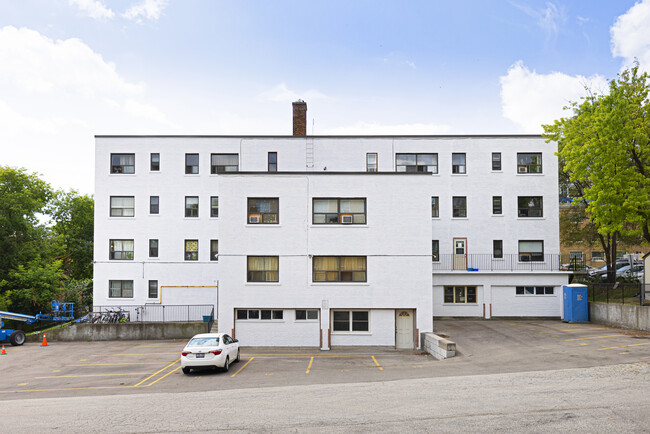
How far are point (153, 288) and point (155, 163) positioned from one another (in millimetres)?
9385

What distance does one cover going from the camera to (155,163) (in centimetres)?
3675

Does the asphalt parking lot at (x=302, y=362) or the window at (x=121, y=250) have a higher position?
the window at (x=121, y=250)

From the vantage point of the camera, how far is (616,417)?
1116cm

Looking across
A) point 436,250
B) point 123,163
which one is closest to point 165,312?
point 123,163

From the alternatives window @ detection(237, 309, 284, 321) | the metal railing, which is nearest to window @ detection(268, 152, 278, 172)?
the metal railing

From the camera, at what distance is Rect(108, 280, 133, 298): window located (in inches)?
1417

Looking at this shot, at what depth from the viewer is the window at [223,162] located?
3641 centimetres

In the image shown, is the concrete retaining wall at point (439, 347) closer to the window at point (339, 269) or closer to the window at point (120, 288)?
the window at point (339, 269)

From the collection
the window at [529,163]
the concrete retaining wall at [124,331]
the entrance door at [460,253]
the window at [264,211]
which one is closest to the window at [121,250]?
the concrete retaining wall at [124,331]

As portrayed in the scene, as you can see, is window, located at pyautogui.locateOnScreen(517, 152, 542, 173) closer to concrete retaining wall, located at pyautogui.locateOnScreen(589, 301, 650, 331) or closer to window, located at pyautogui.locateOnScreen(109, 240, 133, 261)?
concrete retaining wall, located at pyautogui.locateOnScreen(589, 301, 650, 331)

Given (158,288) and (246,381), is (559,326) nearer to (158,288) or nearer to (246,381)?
(246,381)

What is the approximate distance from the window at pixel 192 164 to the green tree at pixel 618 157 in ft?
86.0

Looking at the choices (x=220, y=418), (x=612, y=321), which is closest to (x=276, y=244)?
(x=220, y=418)

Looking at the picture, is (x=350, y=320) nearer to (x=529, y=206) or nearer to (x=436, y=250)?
(x=436, y=250)
